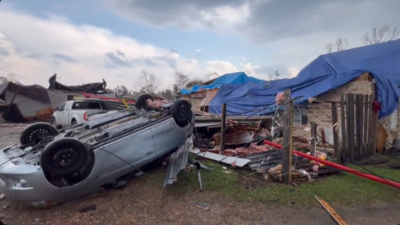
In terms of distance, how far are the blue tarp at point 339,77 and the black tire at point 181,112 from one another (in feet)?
11.8

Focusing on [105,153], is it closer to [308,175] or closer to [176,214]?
[176,214]

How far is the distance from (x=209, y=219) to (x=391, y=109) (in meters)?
8.50

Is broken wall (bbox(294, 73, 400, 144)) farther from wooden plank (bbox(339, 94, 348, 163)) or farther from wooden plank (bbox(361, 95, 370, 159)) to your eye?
wooden plank (bbox(339, 94, 348, 163))

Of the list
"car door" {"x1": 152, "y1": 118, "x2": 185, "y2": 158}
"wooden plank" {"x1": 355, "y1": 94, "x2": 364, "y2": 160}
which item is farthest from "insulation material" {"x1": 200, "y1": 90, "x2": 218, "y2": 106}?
"car door" {"x1": 152, "y1": 118, "x2": 185, "y2": 158}

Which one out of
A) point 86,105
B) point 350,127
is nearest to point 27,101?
point 86,105

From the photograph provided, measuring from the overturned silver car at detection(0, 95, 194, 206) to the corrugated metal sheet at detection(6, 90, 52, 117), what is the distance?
1923 cm

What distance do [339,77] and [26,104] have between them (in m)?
23.3

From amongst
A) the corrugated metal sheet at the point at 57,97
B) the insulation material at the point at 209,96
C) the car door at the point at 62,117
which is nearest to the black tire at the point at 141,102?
the car door at the point at 62,117

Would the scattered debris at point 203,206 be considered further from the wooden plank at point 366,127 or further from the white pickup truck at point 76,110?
the white pickup truck at point 76,110

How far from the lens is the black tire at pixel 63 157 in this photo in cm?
403

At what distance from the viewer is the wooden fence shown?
697 centimetres

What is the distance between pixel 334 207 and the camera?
437cm

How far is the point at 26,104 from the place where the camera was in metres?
21.8

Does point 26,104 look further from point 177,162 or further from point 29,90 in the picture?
point 177,162
